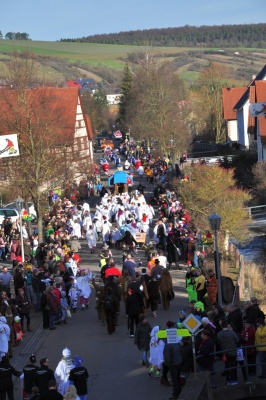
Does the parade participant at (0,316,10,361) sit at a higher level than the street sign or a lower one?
lower

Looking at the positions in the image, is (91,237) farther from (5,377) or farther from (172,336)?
(5,377)

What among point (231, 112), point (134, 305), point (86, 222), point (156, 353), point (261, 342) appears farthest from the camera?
point (231, 112)

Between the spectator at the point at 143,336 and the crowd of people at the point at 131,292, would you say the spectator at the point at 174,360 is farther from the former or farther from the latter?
the spectator at the point at 143,336

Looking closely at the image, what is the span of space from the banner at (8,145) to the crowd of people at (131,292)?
3.01 metres

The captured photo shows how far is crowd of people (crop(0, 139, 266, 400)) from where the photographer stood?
724 inches

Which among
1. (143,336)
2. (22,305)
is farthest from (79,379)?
(22,305)

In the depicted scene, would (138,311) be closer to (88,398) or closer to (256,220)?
(88,398)

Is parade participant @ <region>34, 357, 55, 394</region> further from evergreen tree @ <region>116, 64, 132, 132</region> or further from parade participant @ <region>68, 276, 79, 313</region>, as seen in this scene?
evergreen tree @ <region>116, 64, 132, 132</region>

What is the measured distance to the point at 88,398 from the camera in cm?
1891

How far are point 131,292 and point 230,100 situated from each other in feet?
215

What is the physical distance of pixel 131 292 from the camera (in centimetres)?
2359

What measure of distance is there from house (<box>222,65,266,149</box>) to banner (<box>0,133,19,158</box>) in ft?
110

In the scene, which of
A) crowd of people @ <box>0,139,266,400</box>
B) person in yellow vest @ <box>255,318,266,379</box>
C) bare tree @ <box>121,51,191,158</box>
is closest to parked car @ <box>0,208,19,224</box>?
crowd of people @ <box>0,139,266,400</box>

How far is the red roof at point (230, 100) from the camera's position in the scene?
286ft
